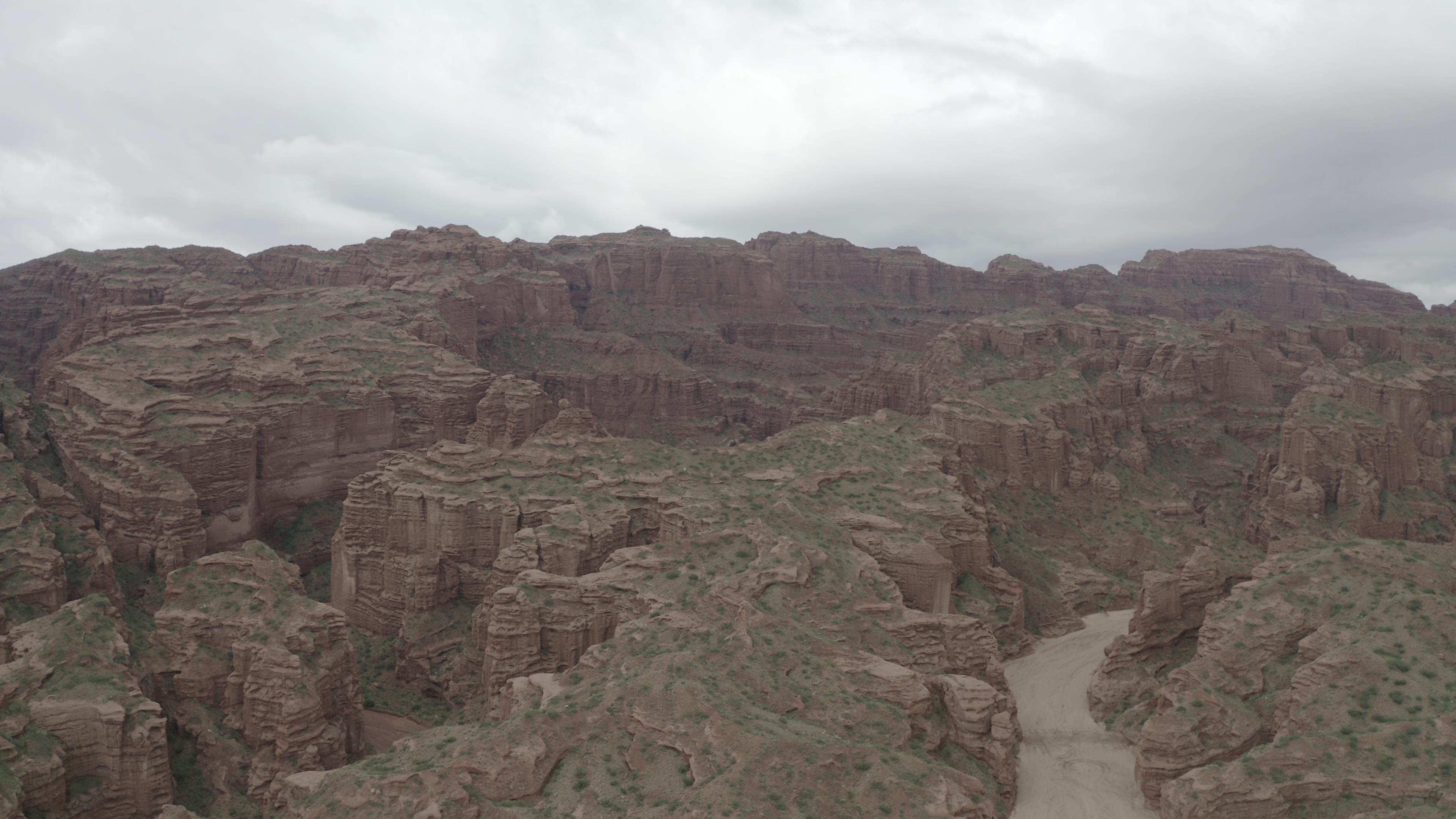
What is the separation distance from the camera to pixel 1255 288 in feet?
579

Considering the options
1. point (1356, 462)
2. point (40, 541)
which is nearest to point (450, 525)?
point (40, 541)

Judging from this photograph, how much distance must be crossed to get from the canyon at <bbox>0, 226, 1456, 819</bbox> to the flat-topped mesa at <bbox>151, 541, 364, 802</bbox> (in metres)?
0.16

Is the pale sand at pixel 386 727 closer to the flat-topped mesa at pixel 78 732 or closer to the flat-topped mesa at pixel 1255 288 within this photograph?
the flat-topped mesa at pixel 78 732

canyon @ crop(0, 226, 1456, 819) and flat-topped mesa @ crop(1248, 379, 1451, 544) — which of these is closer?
canyon @ crop(0, 226, 1456, 819)

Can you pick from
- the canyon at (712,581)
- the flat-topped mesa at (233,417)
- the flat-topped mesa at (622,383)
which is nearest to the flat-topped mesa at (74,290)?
the canyon at (712,581)

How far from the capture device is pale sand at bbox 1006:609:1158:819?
123 ft

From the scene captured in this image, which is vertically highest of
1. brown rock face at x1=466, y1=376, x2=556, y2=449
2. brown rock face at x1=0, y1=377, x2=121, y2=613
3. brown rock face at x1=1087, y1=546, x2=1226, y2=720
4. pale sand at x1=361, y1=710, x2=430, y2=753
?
brown rock face at x1=466, y1=376, x2=556, y2=449

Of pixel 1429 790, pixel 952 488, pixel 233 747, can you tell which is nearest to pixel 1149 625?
pixel 952 488

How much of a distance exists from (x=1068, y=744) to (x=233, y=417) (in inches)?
2139

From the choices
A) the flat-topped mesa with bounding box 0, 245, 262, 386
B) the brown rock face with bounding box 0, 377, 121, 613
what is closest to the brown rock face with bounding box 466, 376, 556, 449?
the brown rock face with bounding box 0, 377, 121, 613

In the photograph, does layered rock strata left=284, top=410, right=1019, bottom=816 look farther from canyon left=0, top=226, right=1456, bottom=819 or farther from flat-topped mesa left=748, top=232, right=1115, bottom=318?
flat-topped mesa left=748, top=232, right=1115, bottom=318

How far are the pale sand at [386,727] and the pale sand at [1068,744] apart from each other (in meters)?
26.7

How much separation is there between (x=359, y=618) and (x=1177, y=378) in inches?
2861

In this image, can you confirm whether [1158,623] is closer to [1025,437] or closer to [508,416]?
[1025,437]
